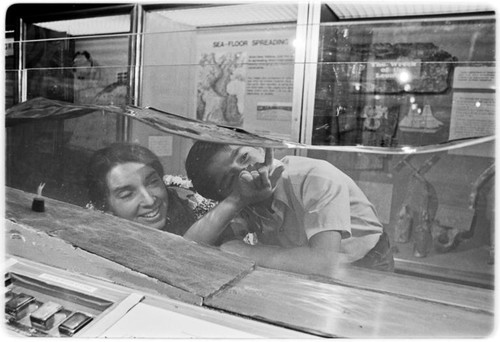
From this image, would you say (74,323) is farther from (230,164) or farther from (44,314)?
(230,164)

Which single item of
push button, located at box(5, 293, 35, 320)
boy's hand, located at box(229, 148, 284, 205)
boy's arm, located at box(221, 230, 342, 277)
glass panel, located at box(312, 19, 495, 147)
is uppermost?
glass panel, located at box(312, 19, 495, 147)

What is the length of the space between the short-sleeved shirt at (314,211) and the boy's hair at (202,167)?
0.34 feet

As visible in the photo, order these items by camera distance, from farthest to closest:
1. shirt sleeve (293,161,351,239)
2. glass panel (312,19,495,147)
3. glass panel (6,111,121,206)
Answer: glass panel (6,111,121,206)
shirt sleeve (293,161,351,239)
glass panel (312,19,495,147)

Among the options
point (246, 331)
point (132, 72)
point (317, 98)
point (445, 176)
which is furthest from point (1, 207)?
point (445, 176)

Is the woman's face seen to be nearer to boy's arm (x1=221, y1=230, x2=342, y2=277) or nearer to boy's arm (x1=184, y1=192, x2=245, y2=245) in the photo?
boy's arm (x1=184, y1=192, x2=245, y2=245)

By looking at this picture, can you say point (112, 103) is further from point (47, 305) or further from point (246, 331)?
point (246, 331)

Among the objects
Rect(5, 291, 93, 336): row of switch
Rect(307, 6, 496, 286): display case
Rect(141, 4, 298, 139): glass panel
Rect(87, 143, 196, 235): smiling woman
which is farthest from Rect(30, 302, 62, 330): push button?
Rect(307, 6, 496, 286): display case

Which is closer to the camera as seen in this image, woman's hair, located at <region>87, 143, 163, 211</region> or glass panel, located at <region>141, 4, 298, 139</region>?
glass panel, located at <region>141, 4, 298, 139</region>

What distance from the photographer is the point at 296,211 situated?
1.12m

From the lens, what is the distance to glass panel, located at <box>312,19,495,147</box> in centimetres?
96

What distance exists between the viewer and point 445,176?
39.1 inches

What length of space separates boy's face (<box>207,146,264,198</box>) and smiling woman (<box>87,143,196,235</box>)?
11 centimetres

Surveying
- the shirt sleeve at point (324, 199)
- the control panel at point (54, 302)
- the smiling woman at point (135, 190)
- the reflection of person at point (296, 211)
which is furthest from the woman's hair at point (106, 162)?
the shirt sleeve at point (324, 199)

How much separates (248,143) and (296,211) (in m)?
0.20
